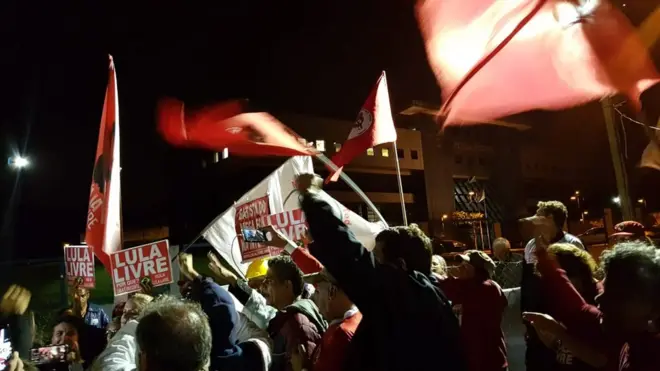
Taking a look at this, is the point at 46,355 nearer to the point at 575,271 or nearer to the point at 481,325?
the point at 481,325

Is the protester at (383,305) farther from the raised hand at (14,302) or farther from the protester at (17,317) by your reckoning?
the raised hand at (14,302)

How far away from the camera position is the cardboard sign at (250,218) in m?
7.54

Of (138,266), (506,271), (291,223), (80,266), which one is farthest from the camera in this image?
(506,271)

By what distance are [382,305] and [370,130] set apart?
16.2 feet

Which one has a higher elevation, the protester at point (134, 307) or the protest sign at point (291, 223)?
the protest sign at point (291, 223)

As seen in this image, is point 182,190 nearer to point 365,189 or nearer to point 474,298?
point 365,189

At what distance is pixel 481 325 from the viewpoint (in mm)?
4391

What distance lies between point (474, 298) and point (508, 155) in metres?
48.7

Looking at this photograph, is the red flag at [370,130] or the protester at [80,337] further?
the red flag at [370,130]

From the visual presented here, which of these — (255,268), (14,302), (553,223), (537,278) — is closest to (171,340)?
(537,278)

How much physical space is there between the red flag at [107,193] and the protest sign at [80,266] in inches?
13.5

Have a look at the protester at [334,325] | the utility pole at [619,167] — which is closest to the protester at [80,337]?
the protester at [334,325]

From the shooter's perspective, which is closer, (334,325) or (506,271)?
(334,325)

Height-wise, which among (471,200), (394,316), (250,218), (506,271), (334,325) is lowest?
(506,271)
